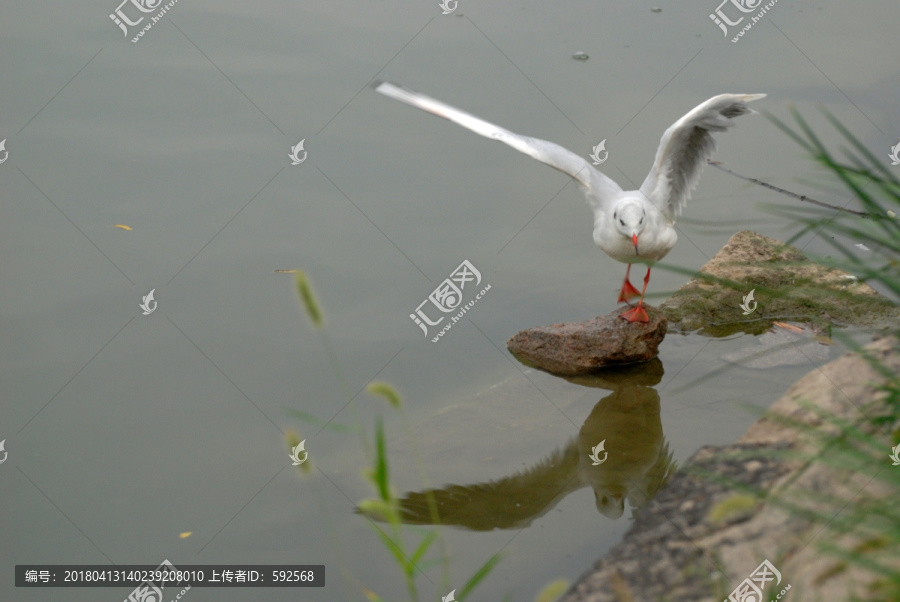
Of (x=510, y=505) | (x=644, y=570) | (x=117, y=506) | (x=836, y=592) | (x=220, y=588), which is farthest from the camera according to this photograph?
(x=117, y=506)

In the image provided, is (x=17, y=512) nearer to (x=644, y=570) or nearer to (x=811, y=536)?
(x=644, y=570)

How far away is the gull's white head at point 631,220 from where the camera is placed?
458 cm

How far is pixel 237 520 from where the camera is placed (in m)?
3.93

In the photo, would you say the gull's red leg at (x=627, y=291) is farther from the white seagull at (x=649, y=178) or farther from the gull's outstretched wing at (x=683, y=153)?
the gull's outstretched wing at (x=683, y=153)

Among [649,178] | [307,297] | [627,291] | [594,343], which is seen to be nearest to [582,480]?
[594,343]

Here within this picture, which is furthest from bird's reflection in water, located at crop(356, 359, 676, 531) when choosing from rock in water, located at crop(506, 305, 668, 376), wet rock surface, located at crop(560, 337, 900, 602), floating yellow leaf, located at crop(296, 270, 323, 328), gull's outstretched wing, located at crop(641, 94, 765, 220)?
floating yellow leaf, located at crop(296, 270, 323, 328)

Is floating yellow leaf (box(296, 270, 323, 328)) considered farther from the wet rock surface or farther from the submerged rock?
the submerged rock

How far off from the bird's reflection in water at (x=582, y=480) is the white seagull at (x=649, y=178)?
75 cm

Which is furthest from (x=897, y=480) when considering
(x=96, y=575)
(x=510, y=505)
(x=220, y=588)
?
(x=96, y=575)

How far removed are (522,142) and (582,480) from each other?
1.99m

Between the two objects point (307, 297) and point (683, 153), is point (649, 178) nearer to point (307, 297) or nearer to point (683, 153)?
point (683, 153)

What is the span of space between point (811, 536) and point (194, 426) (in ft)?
11.3

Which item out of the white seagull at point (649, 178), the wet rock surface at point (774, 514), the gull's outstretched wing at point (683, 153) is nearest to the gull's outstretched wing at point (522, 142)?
the white seagull at point (649, 178)

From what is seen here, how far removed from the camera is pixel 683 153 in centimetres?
497
